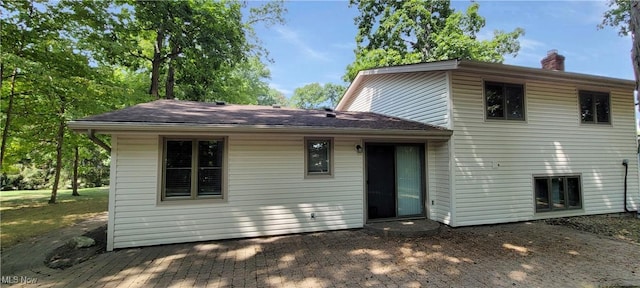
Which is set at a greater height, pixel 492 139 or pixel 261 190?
pixel 492 139

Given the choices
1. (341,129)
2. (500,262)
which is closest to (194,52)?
(341,129)

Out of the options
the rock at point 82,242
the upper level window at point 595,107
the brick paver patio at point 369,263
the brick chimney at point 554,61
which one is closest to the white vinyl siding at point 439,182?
the brick paver patio at point 369,263

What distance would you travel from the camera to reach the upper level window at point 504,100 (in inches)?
283

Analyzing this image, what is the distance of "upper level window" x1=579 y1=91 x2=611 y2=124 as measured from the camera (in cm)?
810

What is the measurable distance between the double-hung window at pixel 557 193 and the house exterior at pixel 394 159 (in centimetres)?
3

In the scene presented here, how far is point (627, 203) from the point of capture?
8.35 metres

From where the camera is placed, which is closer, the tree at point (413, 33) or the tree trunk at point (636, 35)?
the tree trunk at point (636, 35)

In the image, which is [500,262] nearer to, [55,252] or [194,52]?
[55,252]

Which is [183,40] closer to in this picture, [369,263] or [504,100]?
[504,100]

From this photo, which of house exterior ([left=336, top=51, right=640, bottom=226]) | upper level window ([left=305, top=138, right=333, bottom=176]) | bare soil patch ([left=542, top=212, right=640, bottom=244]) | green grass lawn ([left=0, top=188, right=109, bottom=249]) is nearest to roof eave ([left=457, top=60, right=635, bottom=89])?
house exterior ([left=336, top=51, right=640, bottom=226])

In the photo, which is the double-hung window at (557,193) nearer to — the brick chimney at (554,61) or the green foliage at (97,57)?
the brick chimney at (554,61)

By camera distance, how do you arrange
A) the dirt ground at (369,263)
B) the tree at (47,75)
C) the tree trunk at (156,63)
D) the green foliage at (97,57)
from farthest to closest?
the tree trunk at (156,63)
the green foliage at (97,57)
the tree at (47,75)
the dirt ground at (369,263)

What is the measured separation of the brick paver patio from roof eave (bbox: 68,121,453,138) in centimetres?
215

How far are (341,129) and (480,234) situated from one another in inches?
147
